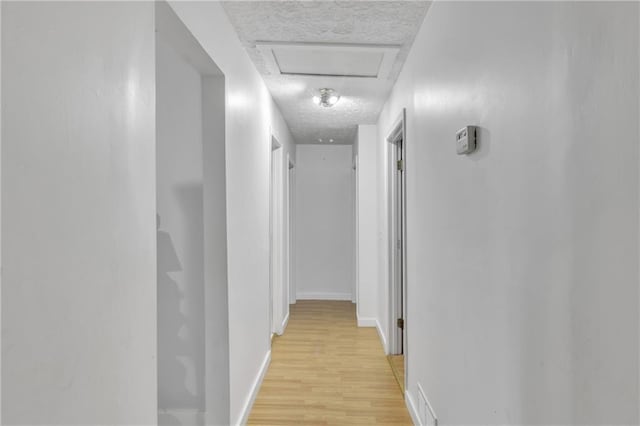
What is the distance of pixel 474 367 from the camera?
4.67ft

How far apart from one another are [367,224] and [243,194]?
232cm

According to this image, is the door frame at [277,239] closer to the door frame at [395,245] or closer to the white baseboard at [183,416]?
the door frame at [395,245]

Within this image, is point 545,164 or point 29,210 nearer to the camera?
point 29,210

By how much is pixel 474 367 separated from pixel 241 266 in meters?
1.42

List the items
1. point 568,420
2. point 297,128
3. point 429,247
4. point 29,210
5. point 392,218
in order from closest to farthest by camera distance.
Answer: point 29,210
point 568,420
point 429,247
point 392,218
point 297,128

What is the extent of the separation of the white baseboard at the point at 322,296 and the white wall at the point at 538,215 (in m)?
3.95

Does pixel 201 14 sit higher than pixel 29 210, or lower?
higher

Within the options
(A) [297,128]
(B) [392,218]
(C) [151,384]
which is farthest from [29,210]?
(A) [297,128]

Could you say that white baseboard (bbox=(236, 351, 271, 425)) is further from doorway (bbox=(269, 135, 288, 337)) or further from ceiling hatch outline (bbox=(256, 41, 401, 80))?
ceiling hatch outline (bbox=(256, 41, 401, 80))

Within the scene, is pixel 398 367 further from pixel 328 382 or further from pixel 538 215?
pixel 538 215

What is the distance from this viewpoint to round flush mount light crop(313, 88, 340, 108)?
326 cm

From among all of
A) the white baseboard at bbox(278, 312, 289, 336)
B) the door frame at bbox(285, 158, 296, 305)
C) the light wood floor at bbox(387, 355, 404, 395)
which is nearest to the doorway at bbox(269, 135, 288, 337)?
the white baseboard at bbox(278, 312, 289, 336)

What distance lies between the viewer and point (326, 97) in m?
3.33

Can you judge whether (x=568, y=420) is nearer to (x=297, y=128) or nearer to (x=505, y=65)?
(x=505, y=65)
